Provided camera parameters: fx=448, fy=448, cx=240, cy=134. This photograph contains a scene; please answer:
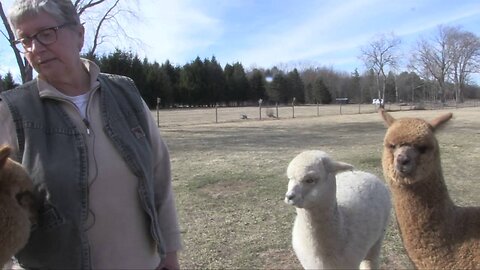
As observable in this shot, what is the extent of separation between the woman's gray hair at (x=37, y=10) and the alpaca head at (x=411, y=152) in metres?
1.90

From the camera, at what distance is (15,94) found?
1.75 meters

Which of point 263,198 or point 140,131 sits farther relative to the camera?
point 263,198

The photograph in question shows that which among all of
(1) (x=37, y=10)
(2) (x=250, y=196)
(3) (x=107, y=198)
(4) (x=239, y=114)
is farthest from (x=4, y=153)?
(4) (x=239, y=114)

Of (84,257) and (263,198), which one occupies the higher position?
(84,257)

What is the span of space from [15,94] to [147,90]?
57412mm

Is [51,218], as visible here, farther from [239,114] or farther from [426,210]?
[239,114]

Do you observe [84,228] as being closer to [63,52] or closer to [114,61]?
[63,52]

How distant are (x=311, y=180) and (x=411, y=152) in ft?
3.41

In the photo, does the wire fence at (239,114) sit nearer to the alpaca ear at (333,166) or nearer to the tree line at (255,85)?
the tree line at (255,85)

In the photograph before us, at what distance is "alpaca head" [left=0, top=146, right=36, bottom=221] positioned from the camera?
5.35 feet

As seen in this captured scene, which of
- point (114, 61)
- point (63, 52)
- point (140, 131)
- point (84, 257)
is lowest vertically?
point (84, 257)

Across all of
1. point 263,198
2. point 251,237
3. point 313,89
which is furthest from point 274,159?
point 313,89

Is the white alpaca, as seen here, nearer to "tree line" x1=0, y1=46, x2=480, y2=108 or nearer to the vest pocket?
the vest pocket

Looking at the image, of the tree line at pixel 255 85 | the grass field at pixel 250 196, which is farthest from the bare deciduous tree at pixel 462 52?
the grass field at pixel 250 196
